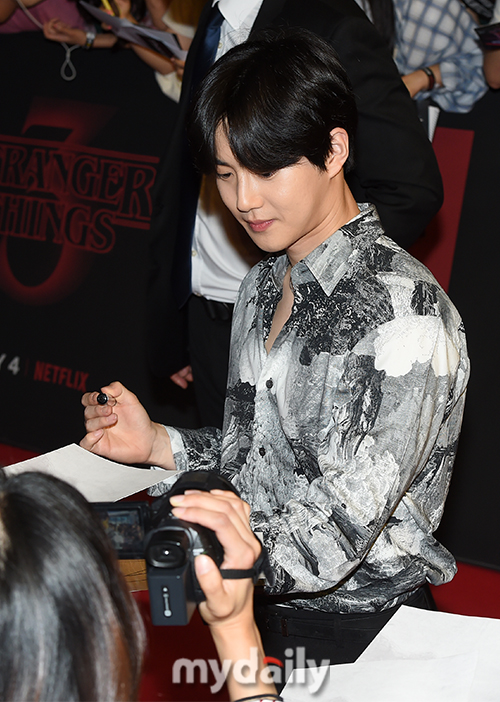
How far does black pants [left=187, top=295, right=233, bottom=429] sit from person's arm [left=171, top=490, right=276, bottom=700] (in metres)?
1.37

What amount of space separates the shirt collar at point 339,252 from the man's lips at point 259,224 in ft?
0.27

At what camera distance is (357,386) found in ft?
3.45

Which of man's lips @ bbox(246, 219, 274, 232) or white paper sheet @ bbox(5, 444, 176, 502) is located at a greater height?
man's lips @ bbox(246, 219, 274, 232)

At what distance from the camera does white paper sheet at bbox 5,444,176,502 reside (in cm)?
112

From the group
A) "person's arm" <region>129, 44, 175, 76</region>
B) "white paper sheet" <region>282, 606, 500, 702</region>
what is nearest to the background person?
"person's arm" <region>129, 44, 175, 76</region>

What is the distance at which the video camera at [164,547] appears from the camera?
0.72 metres

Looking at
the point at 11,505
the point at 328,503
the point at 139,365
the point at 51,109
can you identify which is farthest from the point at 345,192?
the point at 51,109

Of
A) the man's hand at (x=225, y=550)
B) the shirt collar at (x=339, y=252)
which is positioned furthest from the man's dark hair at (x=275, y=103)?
the man's hand at (x=225, y=550)

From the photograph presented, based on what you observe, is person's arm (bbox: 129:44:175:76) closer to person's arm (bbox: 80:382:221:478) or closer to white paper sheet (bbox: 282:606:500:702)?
person's arm (bbox: 80:382:221:478)

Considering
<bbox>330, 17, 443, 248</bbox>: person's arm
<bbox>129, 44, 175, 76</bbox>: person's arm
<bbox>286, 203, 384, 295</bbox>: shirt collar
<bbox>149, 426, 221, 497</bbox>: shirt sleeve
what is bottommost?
<bbox>149, 426, 221, 497</bbox>: shirt sleeve

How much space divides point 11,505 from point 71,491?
0.17 feet

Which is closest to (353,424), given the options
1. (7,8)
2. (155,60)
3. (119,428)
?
(119,428)

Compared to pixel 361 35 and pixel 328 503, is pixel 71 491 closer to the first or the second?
pixel 328 503

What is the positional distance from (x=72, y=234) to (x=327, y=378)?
2302 mm
